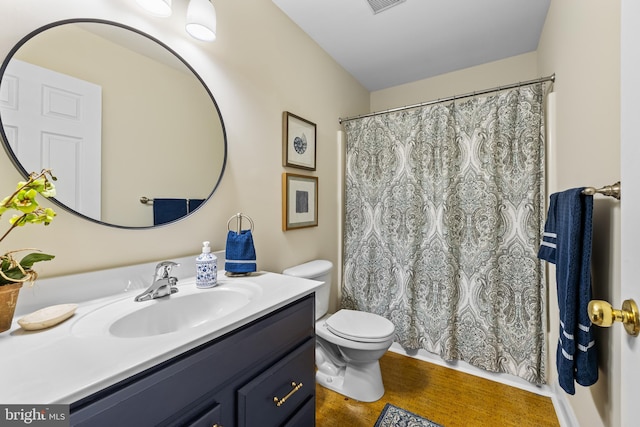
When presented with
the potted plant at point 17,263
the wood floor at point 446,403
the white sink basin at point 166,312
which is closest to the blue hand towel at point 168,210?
the white sink basin at point 166,312

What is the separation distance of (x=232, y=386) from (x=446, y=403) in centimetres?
145

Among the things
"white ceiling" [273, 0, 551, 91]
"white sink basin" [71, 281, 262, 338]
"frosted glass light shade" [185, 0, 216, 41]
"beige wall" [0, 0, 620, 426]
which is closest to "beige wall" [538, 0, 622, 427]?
"beige wall" [0, 0, 620, 426]

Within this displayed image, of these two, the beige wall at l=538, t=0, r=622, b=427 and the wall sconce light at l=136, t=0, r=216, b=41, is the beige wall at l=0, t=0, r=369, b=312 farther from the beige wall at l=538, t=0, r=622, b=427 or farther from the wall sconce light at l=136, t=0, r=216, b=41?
the beige wall at l=538, t=0, r=622, b=427

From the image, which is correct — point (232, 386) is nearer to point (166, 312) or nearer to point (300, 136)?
point (166, 312)

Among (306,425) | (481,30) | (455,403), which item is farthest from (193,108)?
(455,403)

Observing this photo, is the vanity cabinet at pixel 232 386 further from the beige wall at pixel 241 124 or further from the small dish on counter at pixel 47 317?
the beige wall at pixel 241 124

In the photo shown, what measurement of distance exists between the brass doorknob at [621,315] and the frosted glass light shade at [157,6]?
157 cm

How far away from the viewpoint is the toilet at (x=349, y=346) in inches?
60.7

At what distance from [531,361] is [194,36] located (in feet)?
8.40

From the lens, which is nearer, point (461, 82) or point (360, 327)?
point (360, 327)

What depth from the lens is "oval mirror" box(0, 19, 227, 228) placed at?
0.82m

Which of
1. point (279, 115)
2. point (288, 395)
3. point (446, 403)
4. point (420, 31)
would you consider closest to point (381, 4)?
point (420, 31)

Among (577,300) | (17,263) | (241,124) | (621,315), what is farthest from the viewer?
(241,124)

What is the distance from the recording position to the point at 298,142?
6.16ft
